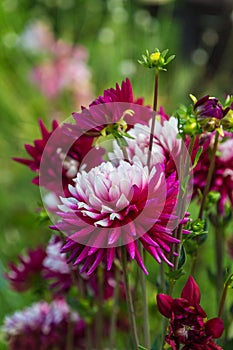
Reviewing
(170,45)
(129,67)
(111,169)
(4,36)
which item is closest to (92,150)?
(111,169)

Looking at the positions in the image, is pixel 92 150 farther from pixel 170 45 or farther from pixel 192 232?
pixel 170 45

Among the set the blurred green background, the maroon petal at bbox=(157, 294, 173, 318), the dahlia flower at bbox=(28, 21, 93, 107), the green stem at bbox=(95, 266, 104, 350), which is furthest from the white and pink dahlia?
the dahlia flower at bbox=(28, 21, 93, 107)

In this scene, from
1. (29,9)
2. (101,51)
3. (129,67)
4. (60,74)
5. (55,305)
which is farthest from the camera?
(29,9)

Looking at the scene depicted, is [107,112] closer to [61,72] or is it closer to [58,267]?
[58,267]

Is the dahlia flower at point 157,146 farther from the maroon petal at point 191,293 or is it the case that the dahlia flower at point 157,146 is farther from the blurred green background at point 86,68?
the blurred green background at point 86,68

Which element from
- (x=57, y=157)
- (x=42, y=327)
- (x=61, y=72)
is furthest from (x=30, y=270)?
(x=61, y=72)

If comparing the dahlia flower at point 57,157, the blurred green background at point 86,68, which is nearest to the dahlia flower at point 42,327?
the dahlia flower at point 57,157

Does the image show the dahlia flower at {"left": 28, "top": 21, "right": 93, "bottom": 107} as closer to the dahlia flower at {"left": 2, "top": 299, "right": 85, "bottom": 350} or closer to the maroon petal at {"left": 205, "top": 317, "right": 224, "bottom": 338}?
the dahlia flower at {"left": 2, "top": 299, "right": 85, "bottom": 350}
